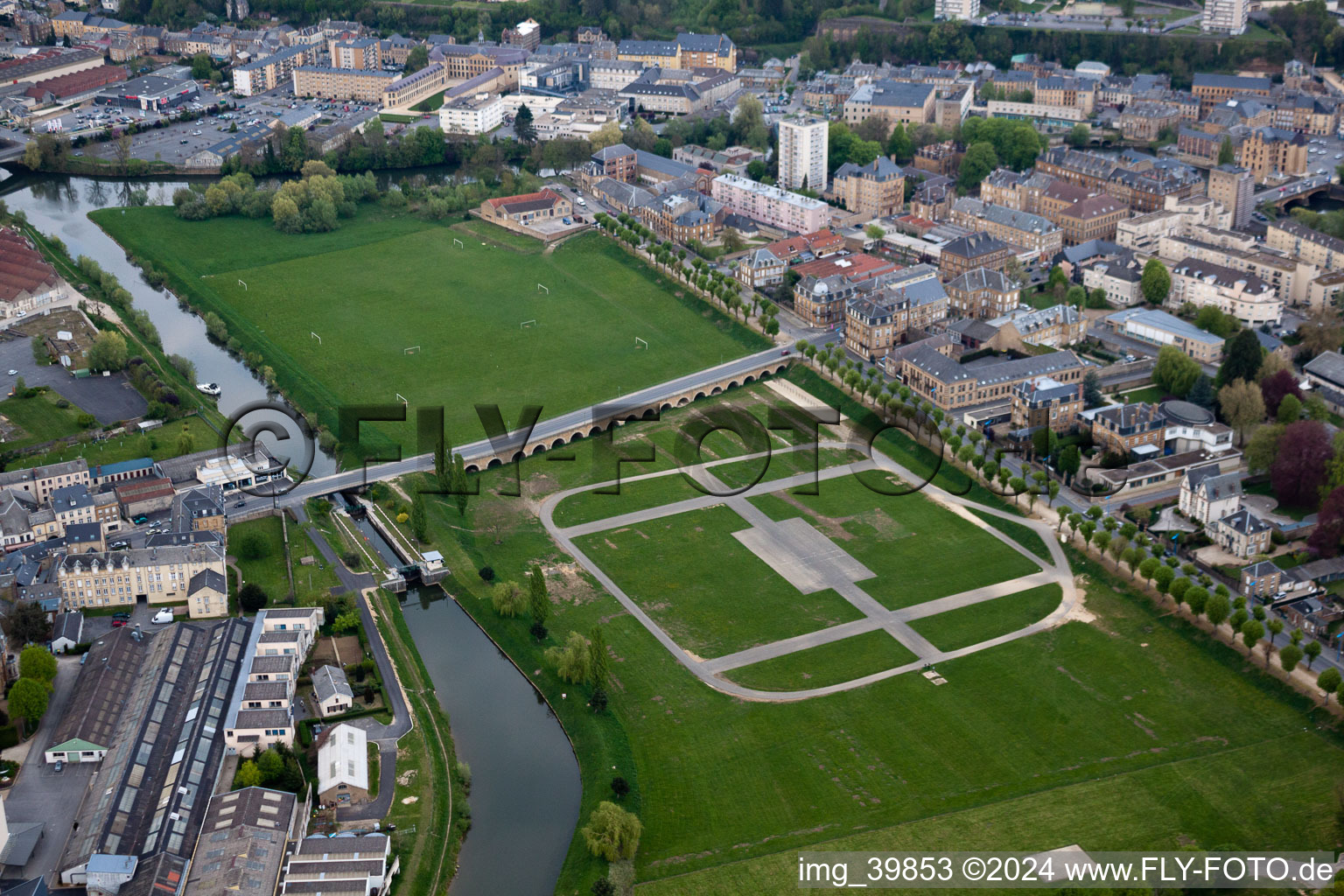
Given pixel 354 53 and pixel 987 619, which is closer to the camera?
pixel 987 619

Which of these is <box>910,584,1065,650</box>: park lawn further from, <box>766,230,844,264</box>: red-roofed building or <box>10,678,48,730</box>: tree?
<box>766,230,844,264</box>: red-roofed building

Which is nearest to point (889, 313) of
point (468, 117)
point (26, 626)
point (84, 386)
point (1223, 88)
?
point (84, 386)

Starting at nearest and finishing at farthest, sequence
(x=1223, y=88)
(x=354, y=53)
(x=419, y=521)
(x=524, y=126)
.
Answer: (x=419, y=521) < (x=524, y=126) < (x=1223, y=88) < (x=354, y=53)

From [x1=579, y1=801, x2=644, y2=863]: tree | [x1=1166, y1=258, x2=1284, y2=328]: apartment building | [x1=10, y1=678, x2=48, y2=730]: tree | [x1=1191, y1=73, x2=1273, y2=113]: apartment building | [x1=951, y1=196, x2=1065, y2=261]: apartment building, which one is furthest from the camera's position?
[x1=1191, y1=73, x2=1273, y2=113]: apartment building

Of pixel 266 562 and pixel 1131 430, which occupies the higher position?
pixel 1131 430

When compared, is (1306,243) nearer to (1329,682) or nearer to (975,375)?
(975,375)

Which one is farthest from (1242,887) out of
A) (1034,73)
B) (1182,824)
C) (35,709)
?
(1034,73)

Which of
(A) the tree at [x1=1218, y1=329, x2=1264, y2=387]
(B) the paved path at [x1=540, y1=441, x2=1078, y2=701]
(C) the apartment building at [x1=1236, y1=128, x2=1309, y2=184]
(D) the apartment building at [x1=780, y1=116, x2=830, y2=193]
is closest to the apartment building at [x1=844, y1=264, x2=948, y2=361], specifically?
(B) the paved path at [x1=540, y1=441, x2=1078, y2=701]
